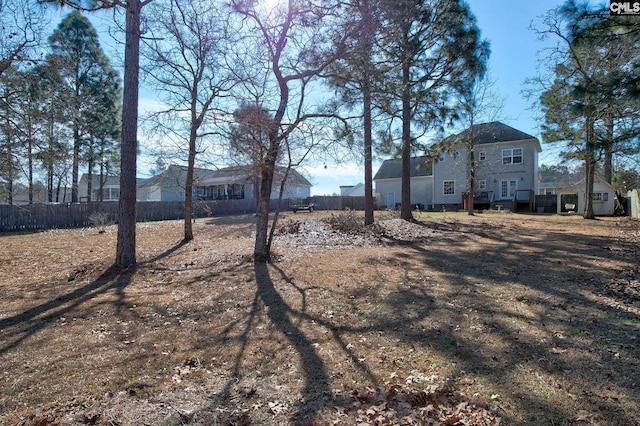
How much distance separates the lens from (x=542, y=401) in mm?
2785

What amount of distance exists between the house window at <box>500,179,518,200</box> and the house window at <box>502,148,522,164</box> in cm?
Answer: 152

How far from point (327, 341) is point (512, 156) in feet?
95.9

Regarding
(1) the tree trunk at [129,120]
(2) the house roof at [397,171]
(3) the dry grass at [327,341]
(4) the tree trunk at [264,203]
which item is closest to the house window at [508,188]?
(2) the house roof at [397,171]

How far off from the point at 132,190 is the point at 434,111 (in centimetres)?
1011

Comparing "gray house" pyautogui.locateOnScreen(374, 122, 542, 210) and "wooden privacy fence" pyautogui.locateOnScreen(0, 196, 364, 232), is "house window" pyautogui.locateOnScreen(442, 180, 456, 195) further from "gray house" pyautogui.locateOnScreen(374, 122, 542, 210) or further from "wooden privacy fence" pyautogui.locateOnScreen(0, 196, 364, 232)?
"wooden privacy fence" pyautogui.locateOnScreen(0, 196, 364, 232)

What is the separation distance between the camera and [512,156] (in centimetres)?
2831

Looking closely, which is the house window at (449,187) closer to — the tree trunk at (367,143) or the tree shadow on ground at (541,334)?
the tree trunk at (367,143)

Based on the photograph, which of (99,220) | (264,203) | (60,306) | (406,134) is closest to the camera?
(60,306)

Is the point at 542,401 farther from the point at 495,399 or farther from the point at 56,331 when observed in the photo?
the point at 56,331

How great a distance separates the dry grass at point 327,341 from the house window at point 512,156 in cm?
2193

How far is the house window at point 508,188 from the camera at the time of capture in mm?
28406

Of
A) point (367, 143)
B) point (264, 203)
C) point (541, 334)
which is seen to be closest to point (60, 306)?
point (264, 203)

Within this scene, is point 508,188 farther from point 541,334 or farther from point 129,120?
point 129,120

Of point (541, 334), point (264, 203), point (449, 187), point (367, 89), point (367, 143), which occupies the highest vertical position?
point (367, 89)
